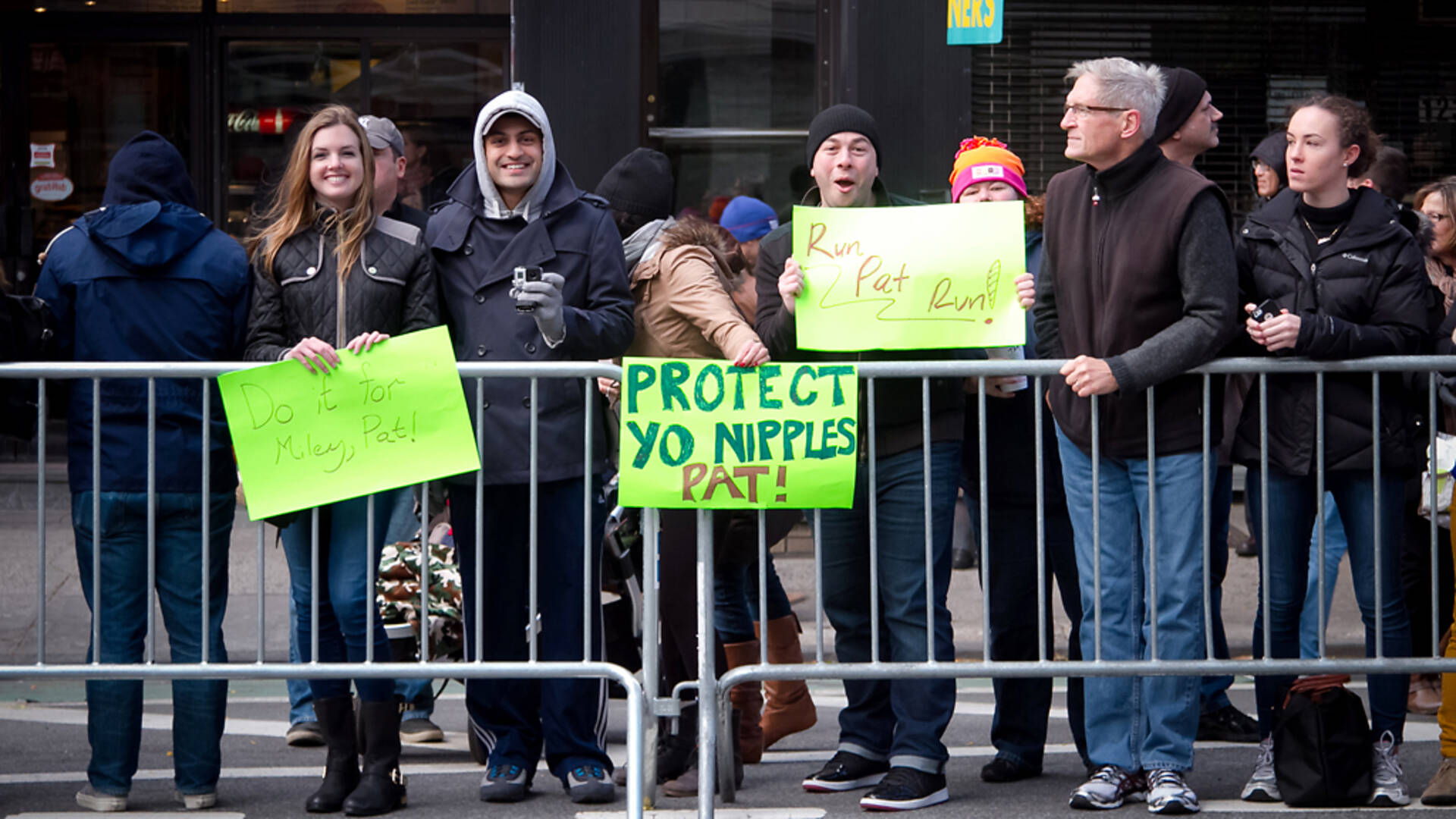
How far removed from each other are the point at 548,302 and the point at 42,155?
7.46m

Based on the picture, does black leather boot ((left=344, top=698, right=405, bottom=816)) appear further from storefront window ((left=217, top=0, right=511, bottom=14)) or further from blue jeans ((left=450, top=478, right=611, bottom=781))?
storefront window ((left=217, top=0, right=511, bottom=14))

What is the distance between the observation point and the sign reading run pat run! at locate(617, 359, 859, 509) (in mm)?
4871

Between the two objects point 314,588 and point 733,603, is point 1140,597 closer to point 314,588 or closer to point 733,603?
point 733,603

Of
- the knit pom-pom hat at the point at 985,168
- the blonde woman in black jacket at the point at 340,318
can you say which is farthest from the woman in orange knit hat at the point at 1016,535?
the blonde woman in black jacket at the point at 340,318

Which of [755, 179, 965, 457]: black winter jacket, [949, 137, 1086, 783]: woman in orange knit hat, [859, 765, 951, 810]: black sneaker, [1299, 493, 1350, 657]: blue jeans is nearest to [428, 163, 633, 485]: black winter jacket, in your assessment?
[755, 179, 965, 457]: black winter jacket

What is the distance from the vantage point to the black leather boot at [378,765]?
5262 millimetres

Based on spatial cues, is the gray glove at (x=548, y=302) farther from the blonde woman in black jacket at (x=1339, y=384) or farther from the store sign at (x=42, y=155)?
the store sign at (x=42, y=155)

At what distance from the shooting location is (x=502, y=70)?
11.2 m

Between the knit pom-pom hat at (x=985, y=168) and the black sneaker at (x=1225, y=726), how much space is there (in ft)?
6.90

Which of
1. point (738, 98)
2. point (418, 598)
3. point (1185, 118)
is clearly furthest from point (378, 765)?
point (738, 98)

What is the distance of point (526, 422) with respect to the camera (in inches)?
205

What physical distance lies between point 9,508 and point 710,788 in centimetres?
695

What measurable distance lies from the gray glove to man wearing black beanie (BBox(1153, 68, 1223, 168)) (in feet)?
6.56

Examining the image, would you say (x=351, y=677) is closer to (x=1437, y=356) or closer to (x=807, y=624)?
(x=1437, y=356)
